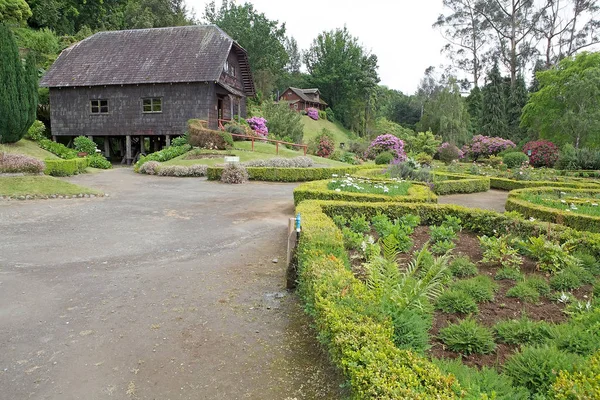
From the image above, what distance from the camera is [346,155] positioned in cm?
2608

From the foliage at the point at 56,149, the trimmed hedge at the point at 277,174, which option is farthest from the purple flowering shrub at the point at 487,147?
the foliage at the point at 56,149

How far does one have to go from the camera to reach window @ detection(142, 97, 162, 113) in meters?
25.0

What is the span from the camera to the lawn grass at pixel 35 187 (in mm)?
11449

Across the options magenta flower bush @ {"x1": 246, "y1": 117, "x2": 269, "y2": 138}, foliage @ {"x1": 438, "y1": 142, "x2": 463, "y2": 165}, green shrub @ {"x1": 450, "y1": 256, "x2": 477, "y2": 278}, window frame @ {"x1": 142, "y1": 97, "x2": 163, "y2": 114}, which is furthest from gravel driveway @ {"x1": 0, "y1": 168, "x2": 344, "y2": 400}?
foliage @ {"x1": 438, "y1": 142, "x2": 463, "y2": 165}

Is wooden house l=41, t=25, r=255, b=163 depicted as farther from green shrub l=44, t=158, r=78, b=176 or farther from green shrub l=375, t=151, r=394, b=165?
green shrub l=375, t=151, r=394, b=165

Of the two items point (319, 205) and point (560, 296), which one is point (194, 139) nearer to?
point (319, 205)

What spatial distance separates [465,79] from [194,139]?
1412 inches

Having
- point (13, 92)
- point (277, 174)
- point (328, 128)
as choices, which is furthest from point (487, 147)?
point (13, 92)

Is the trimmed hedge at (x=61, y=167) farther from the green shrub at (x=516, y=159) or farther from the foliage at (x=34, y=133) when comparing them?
the green shrub at (x=516, y=159)

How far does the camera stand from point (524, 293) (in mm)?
4188

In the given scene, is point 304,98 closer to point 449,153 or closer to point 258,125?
point 258,125

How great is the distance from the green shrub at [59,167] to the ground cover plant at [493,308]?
49.6 ft

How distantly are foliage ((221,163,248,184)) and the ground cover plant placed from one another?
10431 mm

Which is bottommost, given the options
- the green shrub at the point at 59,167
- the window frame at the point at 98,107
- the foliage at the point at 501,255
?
the foliage at the point at 501,255
